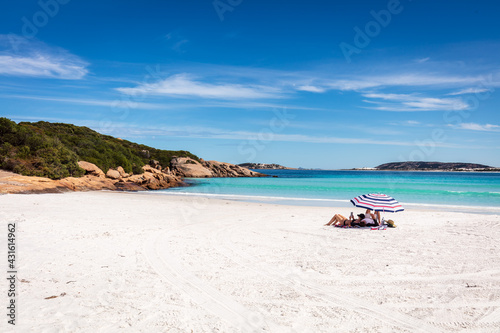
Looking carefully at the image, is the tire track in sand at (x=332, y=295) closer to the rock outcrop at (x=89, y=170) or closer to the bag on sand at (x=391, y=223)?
the bag on sand at (x=391, y=223)

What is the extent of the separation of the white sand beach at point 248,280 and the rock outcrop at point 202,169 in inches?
2306

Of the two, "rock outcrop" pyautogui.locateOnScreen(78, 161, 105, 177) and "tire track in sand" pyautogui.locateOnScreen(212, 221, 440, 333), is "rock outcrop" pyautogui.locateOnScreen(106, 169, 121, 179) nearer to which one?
"rock outcrop" pyautogui.locateOnScreen(78, 161, 105, 177)

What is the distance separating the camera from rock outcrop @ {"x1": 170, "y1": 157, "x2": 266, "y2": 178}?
3019 inches

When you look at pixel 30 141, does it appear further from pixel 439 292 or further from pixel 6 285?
pixel 439 292

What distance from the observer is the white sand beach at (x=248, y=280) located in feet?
15.4

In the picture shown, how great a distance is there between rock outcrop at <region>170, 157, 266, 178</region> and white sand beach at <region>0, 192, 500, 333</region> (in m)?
58.6

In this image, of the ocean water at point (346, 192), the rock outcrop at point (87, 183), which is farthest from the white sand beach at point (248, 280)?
the ocean water at point (346, 192)

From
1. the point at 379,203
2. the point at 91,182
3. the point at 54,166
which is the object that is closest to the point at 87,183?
the point at 91,182

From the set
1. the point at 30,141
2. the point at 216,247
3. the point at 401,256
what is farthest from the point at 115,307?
the point at 30,141

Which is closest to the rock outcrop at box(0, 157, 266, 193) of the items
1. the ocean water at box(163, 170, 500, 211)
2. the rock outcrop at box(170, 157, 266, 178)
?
the ocean water at box(163, 170, 500, 211)

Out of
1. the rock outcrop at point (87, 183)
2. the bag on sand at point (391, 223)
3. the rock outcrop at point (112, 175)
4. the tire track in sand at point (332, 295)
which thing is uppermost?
the rock outcrop at point (112, 175)

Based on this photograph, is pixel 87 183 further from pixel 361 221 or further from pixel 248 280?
pixel 248 280

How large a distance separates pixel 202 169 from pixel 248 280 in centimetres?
7562

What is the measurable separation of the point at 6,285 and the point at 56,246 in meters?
2.77
